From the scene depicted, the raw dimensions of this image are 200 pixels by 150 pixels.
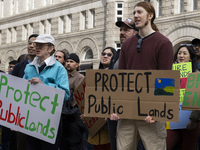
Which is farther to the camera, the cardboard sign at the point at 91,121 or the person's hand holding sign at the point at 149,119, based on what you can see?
the cardboard sign at the point at 91,121

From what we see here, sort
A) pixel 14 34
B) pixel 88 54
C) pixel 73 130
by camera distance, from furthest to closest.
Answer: pixel 14 34
pixel 88 54
pixel 73 130

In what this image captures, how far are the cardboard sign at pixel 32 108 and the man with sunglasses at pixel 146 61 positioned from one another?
117 centimetres

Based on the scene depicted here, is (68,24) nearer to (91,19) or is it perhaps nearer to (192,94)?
(91,19)

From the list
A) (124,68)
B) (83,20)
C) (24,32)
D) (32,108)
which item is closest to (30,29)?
(24,32)

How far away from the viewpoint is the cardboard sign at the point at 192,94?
470 cm

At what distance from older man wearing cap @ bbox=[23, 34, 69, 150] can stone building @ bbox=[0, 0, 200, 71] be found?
15967 millimetres

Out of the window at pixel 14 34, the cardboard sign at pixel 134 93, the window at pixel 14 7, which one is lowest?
the cardboard sign at pixel 134 93

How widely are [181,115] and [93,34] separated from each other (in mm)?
21457

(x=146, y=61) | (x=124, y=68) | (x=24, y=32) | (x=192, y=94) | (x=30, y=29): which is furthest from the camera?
(x=24, y=32)

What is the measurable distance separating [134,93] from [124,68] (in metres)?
0.50

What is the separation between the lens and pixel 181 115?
5438 millimetres

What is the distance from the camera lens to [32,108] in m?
4.91

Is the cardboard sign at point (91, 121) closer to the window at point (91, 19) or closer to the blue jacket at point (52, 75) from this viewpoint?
the blue jacket at point (52, 75)

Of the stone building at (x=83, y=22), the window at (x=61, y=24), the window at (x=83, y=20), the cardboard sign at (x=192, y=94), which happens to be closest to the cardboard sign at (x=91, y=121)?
the cardboard sign at (x=192, y=94)
